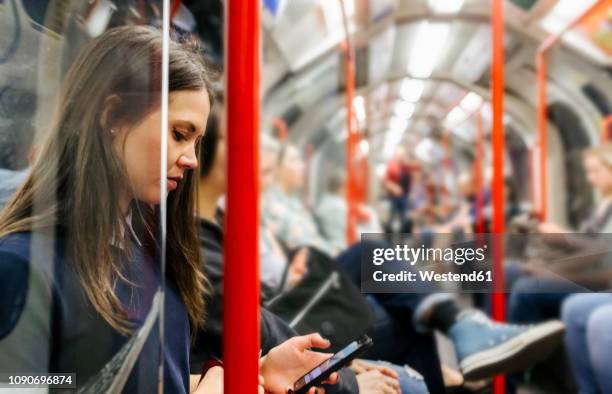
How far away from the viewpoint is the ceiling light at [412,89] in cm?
108

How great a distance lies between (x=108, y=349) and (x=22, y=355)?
0.35 feet

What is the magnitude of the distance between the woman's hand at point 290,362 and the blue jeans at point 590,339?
1.53ft

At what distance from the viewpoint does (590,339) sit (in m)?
1.11

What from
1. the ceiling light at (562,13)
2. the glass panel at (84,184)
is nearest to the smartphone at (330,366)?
the glass panel at (84,184)

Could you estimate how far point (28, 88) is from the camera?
77 centimetres

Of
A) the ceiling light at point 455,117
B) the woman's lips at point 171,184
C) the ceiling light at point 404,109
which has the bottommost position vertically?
the woman's lips at point 171,184

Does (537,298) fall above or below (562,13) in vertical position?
below

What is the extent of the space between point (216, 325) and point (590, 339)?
0.74 metres

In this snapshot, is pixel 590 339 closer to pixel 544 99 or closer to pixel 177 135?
pixel 544 99

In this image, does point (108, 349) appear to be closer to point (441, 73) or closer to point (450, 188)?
point (441, 73)

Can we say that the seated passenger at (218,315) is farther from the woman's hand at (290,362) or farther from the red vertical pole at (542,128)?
the red vertical pole at (542,128)

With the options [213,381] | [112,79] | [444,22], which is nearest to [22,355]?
[213,381]

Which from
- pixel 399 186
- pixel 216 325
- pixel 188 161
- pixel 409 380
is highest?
pixel 399 186

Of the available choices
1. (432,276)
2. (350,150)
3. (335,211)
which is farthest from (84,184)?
(335,211)
